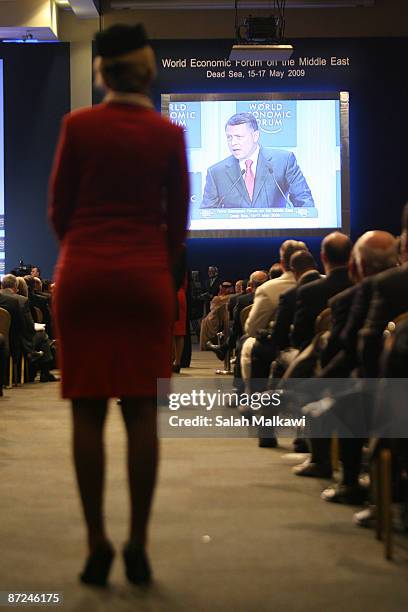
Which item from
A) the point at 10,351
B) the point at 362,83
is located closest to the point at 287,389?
the point at 10,351

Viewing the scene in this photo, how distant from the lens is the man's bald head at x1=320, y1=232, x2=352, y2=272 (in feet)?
14.6

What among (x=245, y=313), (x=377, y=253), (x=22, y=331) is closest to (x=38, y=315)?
(x=22, y=331)

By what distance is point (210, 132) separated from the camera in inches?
569

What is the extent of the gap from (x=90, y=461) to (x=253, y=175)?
39.9 ft

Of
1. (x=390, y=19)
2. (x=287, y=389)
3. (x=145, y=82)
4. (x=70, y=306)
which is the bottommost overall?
(x=287, y=389)

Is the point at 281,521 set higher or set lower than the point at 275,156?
lower

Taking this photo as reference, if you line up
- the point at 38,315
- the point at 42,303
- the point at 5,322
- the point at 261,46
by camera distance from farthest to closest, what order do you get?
the point at 261,46 < the point at 42,303 < the point at 38,315 < the point at 5,322

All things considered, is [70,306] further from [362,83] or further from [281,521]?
[362,83]

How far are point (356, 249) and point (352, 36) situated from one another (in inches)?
479

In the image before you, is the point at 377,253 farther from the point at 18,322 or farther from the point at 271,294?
the point at 18,322

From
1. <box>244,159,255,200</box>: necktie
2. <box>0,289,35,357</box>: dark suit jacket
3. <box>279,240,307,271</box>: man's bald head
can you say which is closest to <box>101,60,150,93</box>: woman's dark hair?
<box>279,240,307,271</box>: man's bald head

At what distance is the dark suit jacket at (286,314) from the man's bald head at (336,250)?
1.28ft

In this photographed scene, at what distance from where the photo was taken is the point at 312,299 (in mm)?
4488

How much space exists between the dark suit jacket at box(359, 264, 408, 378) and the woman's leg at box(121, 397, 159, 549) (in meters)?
0.88
